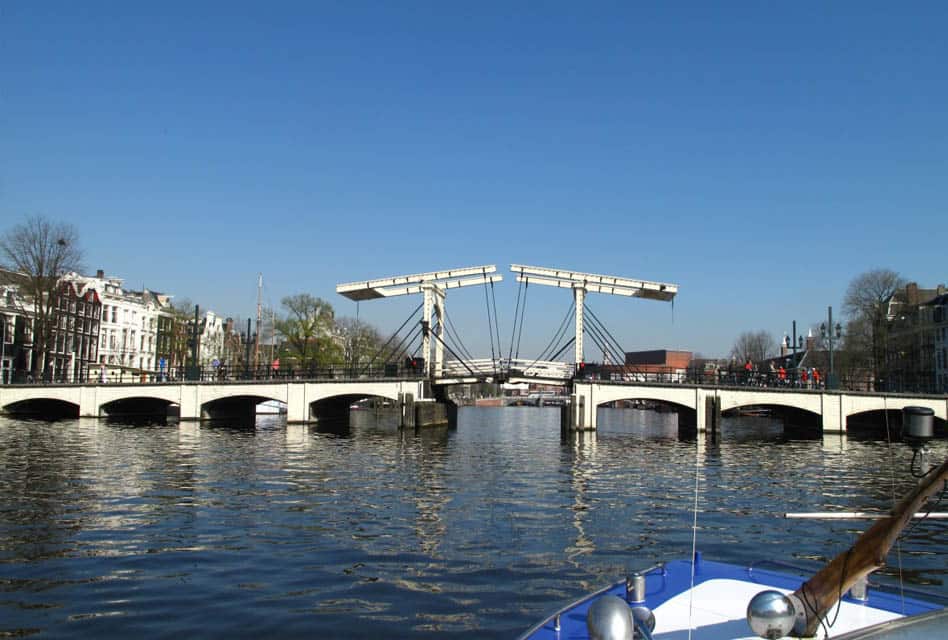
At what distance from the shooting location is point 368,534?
10.2 metres

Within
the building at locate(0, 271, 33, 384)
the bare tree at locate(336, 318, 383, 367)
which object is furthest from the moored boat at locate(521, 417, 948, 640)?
the bare tree at locate(336, 318, 383, 367)

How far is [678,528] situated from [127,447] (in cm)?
1835

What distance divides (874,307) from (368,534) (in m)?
48.6

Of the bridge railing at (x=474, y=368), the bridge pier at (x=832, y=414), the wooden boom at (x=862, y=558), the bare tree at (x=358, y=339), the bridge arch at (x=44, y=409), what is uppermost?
the bare tree at (x=358, y=339)

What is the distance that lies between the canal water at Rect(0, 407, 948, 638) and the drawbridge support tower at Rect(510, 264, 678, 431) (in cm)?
1217

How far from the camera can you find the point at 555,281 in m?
34.6

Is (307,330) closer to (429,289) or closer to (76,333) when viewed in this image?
(76,333)

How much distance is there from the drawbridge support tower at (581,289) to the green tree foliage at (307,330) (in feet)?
92.9

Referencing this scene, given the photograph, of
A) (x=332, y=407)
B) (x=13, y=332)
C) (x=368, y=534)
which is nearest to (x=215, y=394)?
(x=332, y=407)

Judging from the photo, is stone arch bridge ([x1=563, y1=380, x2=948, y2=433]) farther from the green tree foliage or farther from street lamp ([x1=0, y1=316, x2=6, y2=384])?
street lamp ([x1=0, y1=316, x2=6, y2=384])

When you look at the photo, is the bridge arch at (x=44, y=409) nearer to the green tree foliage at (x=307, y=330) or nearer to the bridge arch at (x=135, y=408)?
the bridge arch at (x=135, y=408)

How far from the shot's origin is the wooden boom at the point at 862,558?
347 cm

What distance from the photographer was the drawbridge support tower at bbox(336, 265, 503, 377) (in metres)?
35.5

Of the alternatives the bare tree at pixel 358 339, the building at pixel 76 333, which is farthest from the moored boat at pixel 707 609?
the bare tree at pixel 358 339
